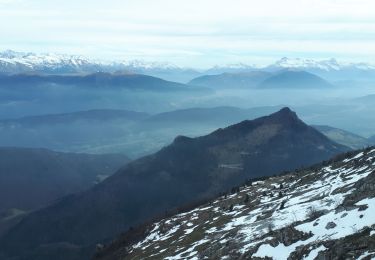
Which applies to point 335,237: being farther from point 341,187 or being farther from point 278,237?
point 341,187

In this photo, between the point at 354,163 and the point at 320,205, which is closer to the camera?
the point at 320,205

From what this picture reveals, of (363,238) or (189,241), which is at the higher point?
(363,238)

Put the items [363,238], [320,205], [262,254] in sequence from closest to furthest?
[363,238], [262,254], [320,205]

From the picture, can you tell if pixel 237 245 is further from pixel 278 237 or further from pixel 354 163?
pixel 354 163

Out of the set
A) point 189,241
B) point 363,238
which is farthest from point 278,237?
point 189,241

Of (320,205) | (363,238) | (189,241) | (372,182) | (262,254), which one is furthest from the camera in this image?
(189,241)

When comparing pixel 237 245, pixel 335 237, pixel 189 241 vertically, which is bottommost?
pixel 189 241

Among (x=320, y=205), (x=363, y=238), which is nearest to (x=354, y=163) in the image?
(x=320, y=205)
